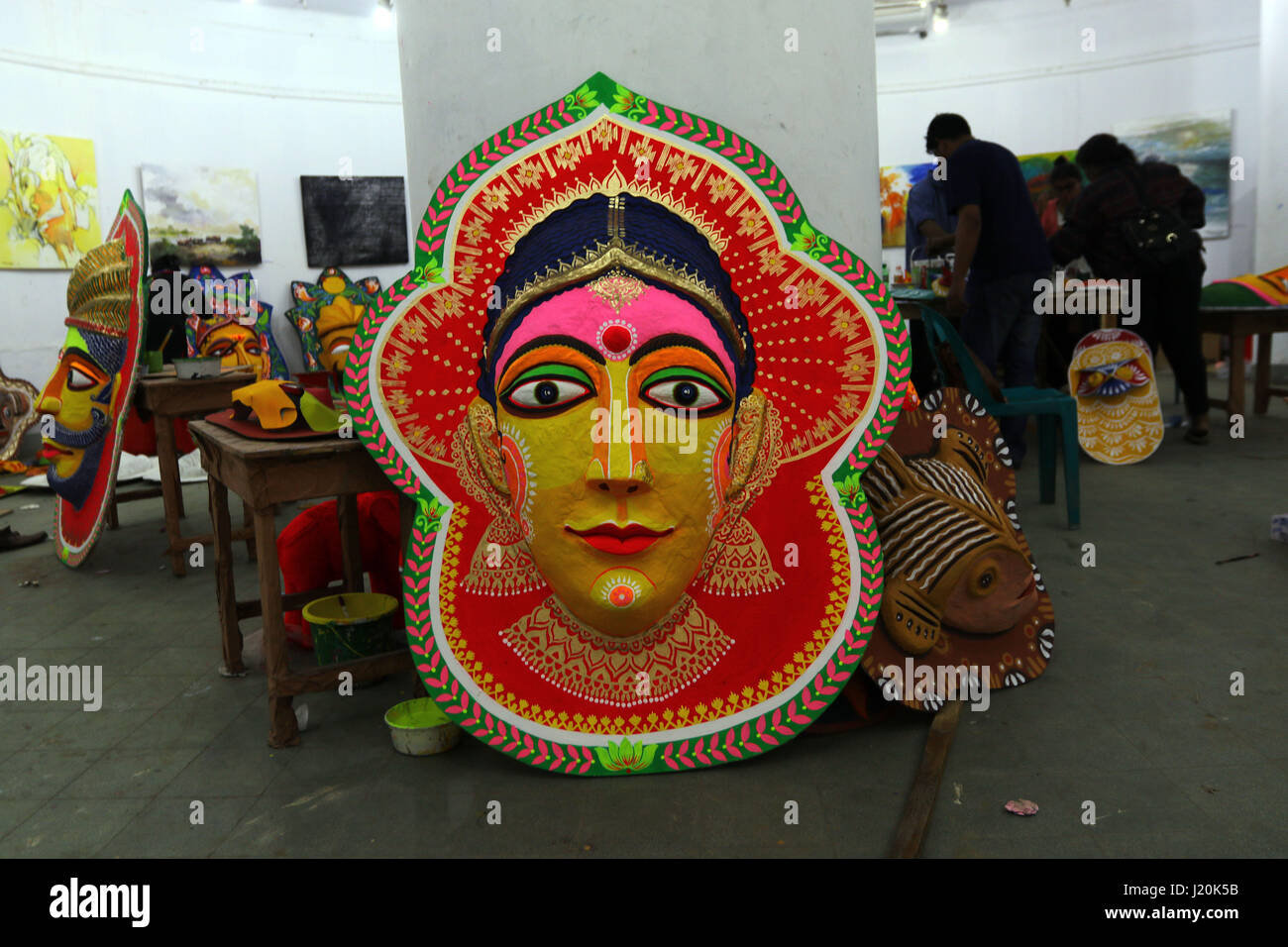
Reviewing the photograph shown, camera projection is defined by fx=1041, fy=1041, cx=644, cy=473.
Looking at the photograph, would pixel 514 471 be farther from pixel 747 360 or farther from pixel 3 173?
pixel 3 173

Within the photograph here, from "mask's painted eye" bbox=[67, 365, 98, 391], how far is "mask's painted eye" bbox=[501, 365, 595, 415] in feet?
10.6

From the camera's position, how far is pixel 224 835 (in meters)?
2.37

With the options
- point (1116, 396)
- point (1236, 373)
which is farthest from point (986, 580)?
point (1236, 373)

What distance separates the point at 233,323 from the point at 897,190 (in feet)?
23.0

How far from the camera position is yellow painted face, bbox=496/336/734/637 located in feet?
8.13

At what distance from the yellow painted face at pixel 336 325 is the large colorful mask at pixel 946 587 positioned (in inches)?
307

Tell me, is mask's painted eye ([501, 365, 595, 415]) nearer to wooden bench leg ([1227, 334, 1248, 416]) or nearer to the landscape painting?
wooden bench leg ([1227, 334, 1248, 416])

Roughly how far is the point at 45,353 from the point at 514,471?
24.8ft

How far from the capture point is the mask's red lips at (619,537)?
247cm

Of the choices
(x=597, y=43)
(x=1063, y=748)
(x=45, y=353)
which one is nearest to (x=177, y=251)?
(x=45, y=353)

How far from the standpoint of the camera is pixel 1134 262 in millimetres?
6234

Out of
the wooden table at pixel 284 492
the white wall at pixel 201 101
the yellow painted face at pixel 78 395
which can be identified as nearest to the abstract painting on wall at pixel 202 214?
the white wall at pixel 201 101

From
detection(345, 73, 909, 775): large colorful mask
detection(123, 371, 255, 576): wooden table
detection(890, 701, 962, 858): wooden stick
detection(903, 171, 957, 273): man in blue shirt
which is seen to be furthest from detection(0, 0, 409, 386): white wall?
detection(890, 701, 962, 858): wooden stick

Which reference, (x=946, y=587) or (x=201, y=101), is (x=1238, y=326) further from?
(x=201, y=101)
